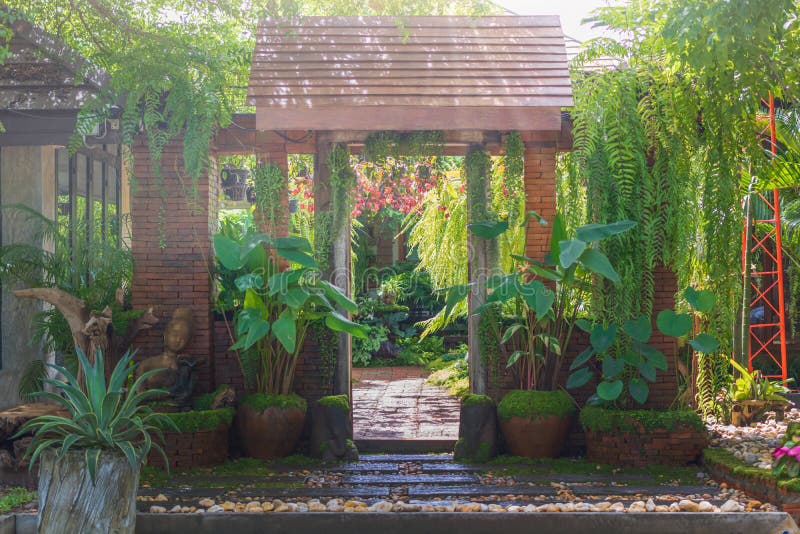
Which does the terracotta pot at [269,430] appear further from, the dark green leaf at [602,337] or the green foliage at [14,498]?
the dark green leaf at [602,337]

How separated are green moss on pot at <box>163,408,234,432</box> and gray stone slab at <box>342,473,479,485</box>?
3.97 ft

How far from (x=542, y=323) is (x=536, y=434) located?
0.96 meters

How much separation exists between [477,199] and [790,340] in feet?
22.4

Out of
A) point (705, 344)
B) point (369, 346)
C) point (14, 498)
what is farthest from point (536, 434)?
point (369, 346)

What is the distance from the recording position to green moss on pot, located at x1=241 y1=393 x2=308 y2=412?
7.53m

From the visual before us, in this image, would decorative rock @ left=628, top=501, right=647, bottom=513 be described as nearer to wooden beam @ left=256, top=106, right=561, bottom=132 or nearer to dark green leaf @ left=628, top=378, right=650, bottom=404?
dark green leaf @ left=628, top=378, right=650, bottom=404

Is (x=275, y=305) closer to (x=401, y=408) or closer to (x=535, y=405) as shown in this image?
(x=535, y=405)

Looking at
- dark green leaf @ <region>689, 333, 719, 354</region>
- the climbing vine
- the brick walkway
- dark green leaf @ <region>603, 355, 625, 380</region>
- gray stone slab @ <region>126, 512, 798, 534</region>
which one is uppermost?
the climbing vine

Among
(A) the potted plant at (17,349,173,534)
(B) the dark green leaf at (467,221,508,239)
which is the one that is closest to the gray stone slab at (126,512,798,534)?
(A) the potted plant at (17,349,173,534)

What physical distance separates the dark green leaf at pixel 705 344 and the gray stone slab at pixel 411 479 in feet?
7.08

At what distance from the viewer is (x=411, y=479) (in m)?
6.96

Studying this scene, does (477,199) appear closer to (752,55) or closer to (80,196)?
(752,55)

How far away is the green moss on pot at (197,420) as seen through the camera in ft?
23.7

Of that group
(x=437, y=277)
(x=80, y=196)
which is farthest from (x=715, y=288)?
(x=80, y=196)
